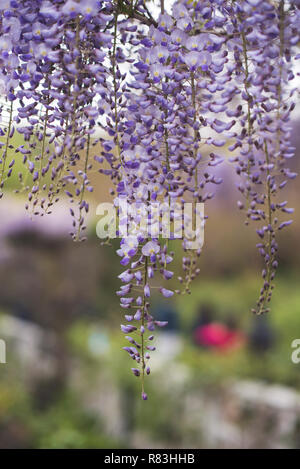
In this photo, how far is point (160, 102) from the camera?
100 cm

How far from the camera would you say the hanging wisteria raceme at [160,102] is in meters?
0.97

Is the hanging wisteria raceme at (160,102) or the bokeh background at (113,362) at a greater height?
the hanging wisteria raceme at (160,102)

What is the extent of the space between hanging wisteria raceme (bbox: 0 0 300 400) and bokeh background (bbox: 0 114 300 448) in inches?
98.8

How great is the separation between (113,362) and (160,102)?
385 centimetres

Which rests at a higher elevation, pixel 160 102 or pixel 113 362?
pixel 160 102

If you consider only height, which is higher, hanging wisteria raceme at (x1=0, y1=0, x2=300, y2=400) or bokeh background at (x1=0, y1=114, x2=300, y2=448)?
hanging wisteria raceme at (x1=0, y1=0, x2=300, y2=400)

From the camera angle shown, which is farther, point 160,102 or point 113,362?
point 113,362

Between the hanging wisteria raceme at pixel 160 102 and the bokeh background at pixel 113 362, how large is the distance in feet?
8.23

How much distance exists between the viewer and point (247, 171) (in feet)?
3.37

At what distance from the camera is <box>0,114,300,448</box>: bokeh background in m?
4.03

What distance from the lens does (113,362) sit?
463 centimetres
